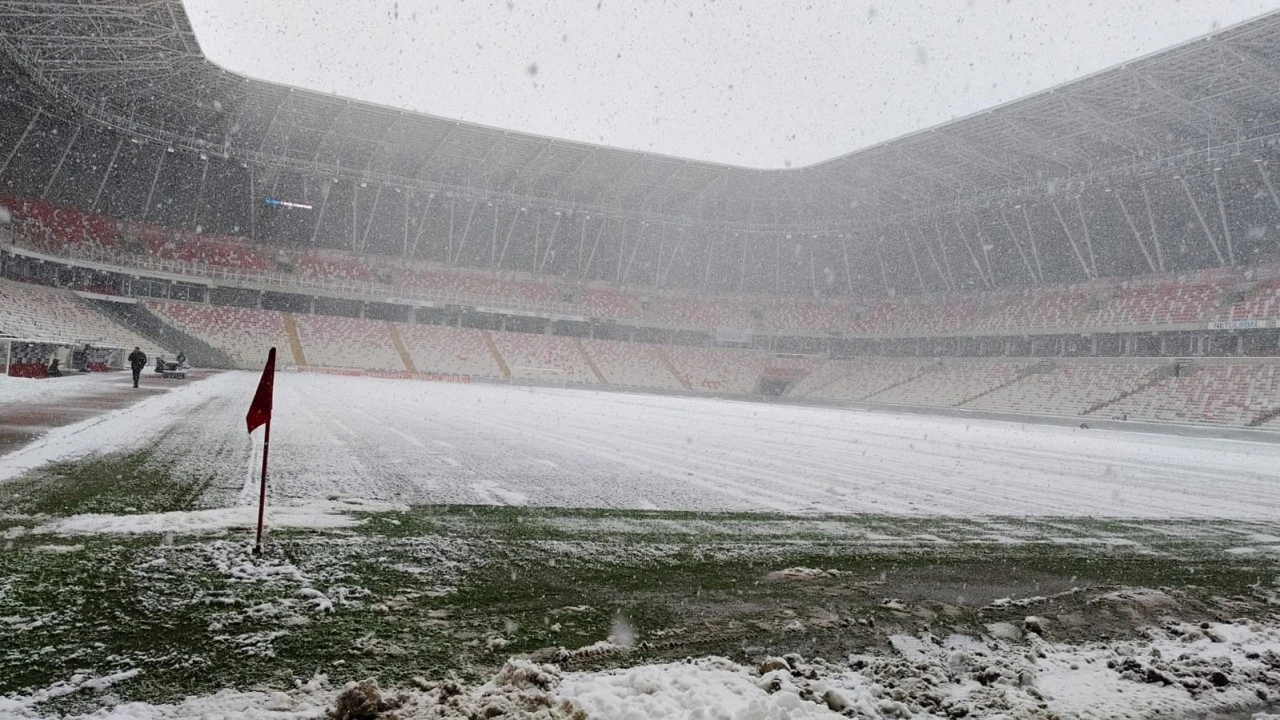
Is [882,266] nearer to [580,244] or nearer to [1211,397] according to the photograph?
[580,244]

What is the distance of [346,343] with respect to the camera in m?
48.6

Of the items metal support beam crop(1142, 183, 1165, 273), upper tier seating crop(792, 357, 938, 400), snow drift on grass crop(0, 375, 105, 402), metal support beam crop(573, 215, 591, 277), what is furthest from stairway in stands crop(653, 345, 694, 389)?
snow drift on grass crop(0, 375, 105, 402)

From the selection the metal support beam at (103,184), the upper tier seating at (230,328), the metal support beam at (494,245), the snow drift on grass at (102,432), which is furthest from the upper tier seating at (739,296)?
the snow drift on grass at (102,432)

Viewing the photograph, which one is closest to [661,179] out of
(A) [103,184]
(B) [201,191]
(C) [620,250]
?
(C) [620,250]

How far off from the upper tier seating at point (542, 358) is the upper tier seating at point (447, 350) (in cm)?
144

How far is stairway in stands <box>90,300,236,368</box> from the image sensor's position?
43.0 meters

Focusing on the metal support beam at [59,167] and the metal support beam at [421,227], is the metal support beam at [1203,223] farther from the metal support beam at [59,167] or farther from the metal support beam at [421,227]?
the metal support beam at [59,167]

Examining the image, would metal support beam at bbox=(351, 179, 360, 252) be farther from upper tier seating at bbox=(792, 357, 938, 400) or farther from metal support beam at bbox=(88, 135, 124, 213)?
upper tier seating at bbox=(792, 357, 938, 400)

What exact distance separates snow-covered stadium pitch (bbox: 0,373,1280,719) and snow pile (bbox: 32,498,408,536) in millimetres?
35

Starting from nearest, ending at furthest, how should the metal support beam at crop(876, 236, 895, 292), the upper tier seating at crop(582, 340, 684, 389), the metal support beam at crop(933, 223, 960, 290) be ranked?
the metal support beam at crop(933, 223, 960, 290) < the upper tier seating at crop(582, 340, 684, 389) < the metal support beam at crop(876, 236, 895, 292)

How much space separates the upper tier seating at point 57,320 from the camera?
30875 millimetres

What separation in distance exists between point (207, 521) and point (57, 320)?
39.8 metres

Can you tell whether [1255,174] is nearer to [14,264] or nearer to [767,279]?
[767,279]

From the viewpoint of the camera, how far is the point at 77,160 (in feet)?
141
